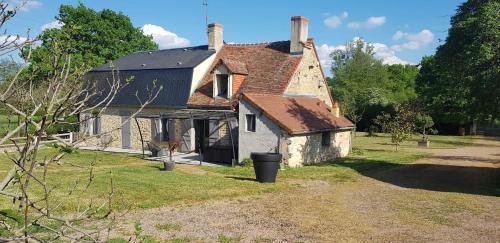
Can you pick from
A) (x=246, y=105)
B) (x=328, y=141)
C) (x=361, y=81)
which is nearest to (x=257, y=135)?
(x=246, y=105)

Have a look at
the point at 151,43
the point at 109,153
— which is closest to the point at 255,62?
the point at 109,153

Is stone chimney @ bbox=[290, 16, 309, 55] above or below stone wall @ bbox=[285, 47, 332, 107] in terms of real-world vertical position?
above

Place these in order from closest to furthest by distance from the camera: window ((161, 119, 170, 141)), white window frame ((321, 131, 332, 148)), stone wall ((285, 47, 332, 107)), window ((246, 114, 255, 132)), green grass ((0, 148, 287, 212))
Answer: green grass ((0, 148, 287, 212)) → window ((246, 114, 255, 132)) → white window frame ((321, 131, 332, 148)) → stone wall ((285, 47, 332, 107)) → window ((161, 119, 170, 141))

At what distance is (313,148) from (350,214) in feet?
30.0

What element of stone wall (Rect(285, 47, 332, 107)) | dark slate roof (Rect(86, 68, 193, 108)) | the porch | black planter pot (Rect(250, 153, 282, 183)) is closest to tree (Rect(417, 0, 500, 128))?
stone wall (Rect(285, 47, 332, 107))

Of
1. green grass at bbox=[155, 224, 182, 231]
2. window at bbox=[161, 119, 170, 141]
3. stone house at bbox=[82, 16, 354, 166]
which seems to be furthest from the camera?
window at bbox=[161, 119, 170, 141]

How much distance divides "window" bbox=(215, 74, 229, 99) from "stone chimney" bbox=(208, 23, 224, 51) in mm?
3629

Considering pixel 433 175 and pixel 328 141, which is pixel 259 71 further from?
pixel 433 175

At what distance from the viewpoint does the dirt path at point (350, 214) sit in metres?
9.12

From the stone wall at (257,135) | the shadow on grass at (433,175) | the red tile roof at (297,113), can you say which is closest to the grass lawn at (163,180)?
the shadow on grass at (433,175)

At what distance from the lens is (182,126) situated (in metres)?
23.2

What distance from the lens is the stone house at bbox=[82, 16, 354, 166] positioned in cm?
1888

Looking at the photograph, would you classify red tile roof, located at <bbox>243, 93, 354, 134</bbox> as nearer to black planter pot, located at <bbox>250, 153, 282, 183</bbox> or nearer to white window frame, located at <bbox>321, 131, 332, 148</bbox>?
white window frame, located at <bbox>321, 131, 332, 148</bbox>

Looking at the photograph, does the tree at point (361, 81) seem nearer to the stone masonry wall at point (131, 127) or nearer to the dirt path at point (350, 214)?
the stone masonry wall at point (131, 127)
